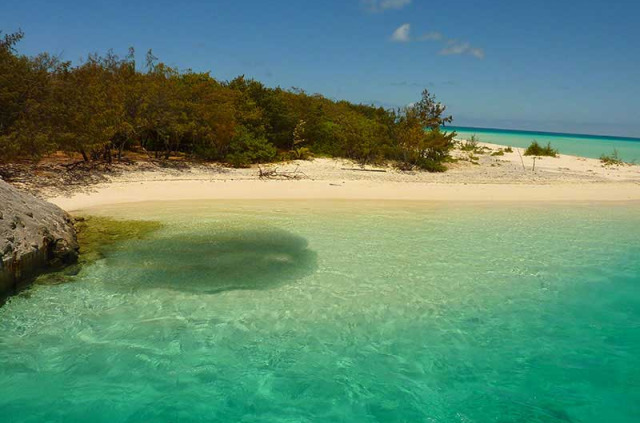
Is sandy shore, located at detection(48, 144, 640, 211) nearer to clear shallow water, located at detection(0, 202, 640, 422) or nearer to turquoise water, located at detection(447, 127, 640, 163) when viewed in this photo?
clear shallow water, located at detection(0, 202, 640, 422)

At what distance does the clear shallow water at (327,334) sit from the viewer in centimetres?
479

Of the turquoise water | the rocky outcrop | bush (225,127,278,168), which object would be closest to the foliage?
bush (225,127,278,168)

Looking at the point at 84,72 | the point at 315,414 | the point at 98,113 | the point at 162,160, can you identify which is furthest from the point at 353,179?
the point at 315,414

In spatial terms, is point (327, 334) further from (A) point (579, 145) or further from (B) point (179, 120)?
(A) point (579, 145)

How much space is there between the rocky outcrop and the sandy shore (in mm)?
3748

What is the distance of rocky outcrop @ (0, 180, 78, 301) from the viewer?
7.04 metres

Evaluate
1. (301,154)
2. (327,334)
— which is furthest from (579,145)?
(327,334)

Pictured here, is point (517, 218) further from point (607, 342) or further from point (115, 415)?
point (115, 415)

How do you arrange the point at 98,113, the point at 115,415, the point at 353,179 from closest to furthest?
the point at 115,415 → the point at 98,113 → the point at 353,179

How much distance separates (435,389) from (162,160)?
18.2m

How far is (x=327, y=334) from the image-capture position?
6.24 meters

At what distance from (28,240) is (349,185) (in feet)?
40.5

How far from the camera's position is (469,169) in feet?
83.8

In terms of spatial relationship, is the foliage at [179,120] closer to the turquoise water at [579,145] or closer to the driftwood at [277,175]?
the driftwood at [277,175]
